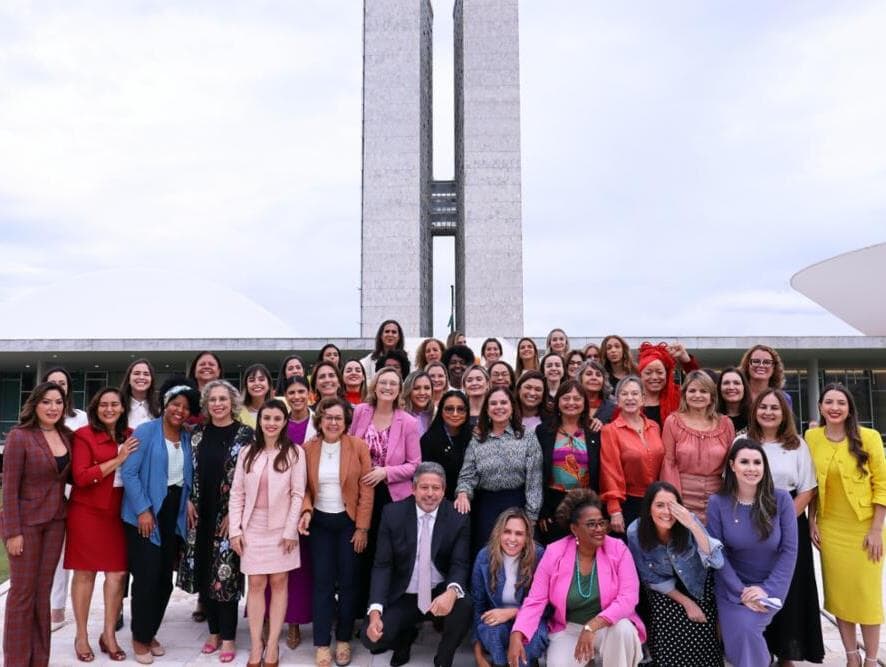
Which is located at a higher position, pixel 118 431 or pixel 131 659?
pixel 118 431

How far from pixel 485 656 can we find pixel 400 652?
1.95 ft

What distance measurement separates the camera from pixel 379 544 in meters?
4.31

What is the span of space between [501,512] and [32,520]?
8.91 ft

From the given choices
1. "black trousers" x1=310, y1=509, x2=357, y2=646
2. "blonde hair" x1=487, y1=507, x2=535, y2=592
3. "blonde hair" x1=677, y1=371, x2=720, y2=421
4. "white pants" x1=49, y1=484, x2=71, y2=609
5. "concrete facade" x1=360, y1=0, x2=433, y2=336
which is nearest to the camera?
"blonde hair" x1=487, y1=507, x2=535, y2=592

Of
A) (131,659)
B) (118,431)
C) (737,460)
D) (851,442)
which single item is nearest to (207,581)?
(131,659)

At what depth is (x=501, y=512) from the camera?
4.40 m

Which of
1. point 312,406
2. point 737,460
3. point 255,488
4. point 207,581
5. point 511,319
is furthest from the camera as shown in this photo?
point 511,319

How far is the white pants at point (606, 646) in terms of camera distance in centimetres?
376

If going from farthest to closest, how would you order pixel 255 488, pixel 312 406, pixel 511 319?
pixel 511 319 < pixel 312 406 < pixel 255 488

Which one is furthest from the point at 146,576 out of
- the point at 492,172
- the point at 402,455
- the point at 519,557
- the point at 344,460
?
the point at 492,172

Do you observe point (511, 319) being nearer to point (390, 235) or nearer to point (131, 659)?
point (390, 235)

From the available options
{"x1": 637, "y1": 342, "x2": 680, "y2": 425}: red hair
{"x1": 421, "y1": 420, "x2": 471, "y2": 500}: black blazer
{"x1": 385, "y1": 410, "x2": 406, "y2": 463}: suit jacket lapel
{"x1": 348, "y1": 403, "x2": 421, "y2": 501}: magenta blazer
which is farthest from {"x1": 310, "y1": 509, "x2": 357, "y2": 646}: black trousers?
{"x1": 637, "y1": 342, "x2": 680, "y2": 425}: red hair

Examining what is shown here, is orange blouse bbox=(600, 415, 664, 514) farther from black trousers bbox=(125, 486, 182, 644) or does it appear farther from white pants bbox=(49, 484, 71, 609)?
white pants bbox=(49, 484, 71, 609)

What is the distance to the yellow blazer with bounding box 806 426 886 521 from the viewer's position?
4.06 metres
